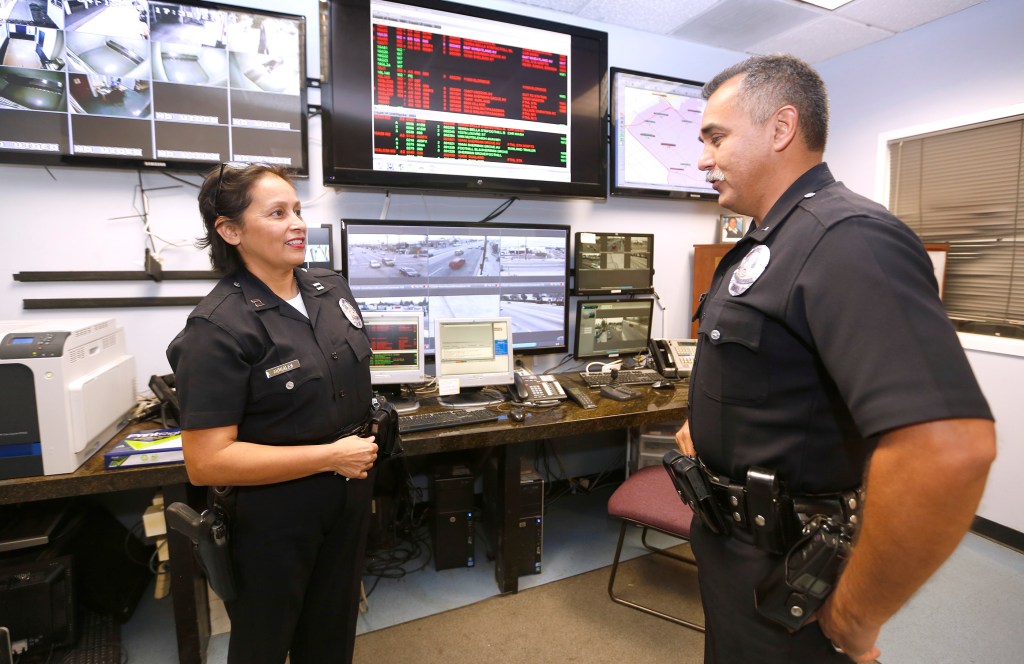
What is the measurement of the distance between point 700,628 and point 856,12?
3.37m

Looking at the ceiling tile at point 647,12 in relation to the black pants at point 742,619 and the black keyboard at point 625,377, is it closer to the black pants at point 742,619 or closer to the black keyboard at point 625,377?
the black keyboard at point 625,377

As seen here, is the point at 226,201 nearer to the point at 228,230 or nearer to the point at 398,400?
the point at 228,230

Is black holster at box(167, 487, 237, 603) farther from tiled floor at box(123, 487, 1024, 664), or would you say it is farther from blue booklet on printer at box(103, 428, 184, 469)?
tiled floor at box(123, 487, 1024, 664)

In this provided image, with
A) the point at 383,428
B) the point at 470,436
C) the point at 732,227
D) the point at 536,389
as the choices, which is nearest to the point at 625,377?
the point at 536,389

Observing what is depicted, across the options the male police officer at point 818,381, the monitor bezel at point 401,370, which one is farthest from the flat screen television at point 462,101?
the male police officer at point 818,381

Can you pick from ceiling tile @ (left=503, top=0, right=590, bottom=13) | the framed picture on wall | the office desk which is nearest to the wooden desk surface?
the office desk

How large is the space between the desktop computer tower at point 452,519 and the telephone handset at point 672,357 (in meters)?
1.26

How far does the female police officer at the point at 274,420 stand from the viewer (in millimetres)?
1178

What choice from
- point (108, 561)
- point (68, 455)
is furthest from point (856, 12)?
point (108, 561)

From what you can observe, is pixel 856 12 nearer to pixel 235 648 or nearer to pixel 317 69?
pixel 317 69

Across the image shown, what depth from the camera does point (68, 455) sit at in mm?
1627

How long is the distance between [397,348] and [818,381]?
6.07ft

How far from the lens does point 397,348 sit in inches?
93.7

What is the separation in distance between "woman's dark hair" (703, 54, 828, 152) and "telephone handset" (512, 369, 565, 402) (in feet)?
5.41
